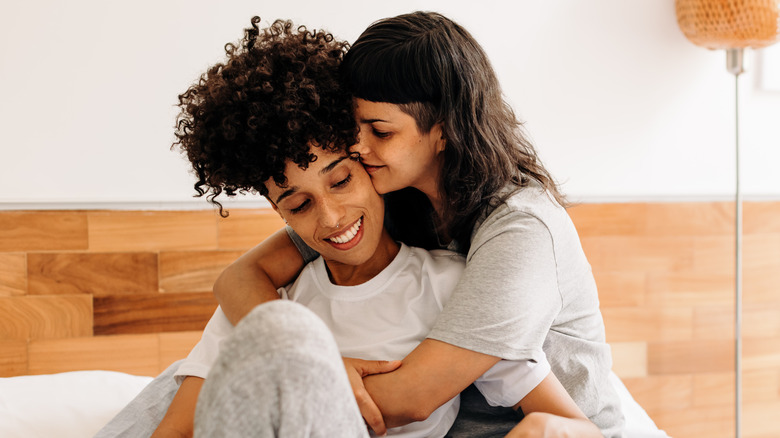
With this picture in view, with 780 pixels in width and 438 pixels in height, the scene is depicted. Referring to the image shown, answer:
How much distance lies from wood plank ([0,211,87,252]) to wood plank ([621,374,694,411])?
171cm

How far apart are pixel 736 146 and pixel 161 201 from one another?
65.3 inches

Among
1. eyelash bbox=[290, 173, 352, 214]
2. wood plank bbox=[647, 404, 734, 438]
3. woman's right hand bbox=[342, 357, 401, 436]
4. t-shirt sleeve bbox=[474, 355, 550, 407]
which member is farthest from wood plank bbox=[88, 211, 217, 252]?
wood plank bbox=[647, 404, 734, 438]

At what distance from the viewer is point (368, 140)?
4.13ft

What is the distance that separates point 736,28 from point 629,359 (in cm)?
105

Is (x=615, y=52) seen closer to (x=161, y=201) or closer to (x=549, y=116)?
(x=549, y=116)

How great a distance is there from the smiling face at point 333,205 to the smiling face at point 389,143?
0.03 m

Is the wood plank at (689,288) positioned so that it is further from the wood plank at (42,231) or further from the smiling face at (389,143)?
the wood plank at (42,231)

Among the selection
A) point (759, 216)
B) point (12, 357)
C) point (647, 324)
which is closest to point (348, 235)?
point (12, 357)

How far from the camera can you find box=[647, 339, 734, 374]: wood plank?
2.41 m

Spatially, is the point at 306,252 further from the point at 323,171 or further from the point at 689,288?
the point at 689,288

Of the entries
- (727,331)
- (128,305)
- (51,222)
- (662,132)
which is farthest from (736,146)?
(51,222)

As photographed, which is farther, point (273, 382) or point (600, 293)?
point (600, 293)

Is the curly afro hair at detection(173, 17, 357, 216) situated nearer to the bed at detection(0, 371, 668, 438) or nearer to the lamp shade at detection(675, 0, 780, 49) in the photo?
the bed at detection(0, 371, 668, 438)

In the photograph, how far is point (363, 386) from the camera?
3.56 feet
